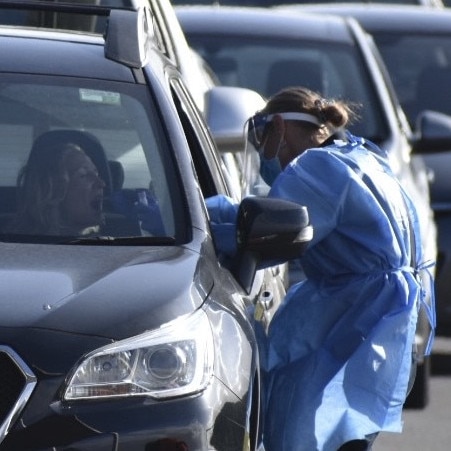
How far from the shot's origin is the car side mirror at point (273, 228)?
5188 millimetres

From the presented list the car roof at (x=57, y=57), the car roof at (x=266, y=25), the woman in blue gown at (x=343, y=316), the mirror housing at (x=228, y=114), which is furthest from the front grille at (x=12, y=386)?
the car roof at (x=266, y=25)

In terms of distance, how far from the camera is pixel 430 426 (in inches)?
380

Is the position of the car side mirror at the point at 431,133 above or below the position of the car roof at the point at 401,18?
above

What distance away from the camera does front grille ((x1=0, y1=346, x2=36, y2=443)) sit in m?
4.44

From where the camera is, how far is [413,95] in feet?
43.2

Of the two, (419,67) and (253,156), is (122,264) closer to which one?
(253,156)

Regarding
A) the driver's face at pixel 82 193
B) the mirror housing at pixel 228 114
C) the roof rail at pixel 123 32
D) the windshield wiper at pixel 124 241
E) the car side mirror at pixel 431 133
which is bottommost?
the car side mirror at pixel 431 133

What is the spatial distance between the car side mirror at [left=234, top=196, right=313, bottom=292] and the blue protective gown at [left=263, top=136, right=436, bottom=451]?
0.20 meters

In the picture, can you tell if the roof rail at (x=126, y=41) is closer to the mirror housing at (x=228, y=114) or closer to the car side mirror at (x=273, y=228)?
the car side mirror at (x=273, y=228)

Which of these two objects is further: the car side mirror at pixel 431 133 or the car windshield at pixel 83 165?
the car side mirror at pixel 431 133

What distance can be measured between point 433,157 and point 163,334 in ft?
23.6

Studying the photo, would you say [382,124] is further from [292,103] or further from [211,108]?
[292,103]

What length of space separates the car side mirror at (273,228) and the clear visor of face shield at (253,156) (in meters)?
0.68

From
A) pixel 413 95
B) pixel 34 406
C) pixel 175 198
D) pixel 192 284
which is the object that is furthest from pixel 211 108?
pixel 413 95
